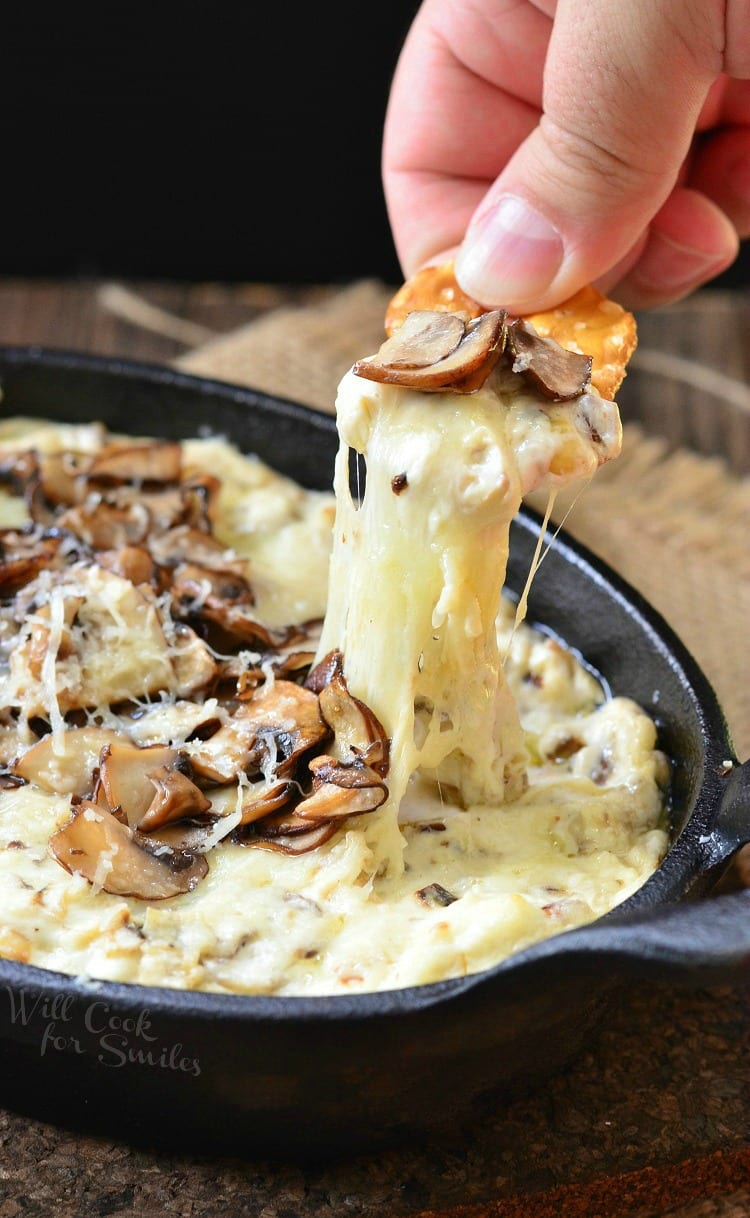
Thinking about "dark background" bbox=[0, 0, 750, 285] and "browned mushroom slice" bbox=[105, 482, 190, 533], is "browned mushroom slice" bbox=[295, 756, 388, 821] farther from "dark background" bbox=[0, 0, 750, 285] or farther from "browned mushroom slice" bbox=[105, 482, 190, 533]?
"dark background" bbox=[0, 0, 750, 285]

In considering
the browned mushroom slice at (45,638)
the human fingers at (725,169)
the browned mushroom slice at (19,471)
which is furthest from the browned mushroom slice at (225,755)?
the human fingers at (725,169)


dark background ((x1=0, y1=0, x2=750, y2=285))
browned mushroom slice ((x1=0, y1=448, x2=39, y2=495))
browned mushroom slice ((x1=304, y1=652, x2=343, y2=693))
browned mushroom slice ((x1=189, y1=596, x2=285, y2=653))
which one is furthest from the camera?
dark background ((x1=0, y1=0, x2=750, y2=285))

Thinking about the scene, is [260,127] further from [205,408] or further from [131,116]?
[205,408]

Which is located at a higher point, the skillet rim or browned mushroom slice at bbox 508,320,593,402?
browned mushroom slice at bbox 508,320,593,402

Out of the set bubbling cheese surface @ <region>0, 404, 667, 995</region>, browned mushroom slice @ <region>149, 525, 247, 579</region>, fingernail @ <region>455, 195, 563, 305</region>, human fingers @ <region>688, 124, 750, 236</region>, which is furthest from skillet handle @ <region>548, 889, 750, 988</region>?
human fingers @ <region>688, 124, 750, 236</region>

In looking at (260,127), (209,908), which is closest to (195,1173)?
(209,908)
